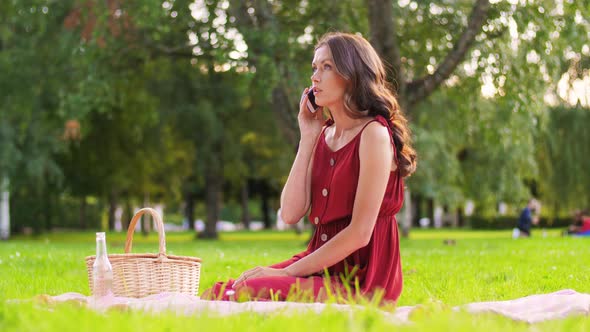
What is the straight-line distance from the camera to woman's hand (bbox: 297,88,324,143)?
428 cm

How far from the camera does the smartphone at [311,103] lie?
13.9ft

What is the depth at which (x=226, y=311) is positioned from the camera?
349 centimetres

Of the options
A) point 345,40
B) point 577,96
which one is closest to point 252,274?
point 345,40

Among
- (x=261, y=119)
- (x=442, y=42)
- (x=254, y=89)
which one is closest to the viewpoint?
(x=442, y=42)

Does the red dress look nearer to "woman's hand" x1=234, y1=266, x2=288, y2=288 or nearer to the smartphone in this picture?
"woman's hand" x1=234, y1=266, x2=288, y2=288

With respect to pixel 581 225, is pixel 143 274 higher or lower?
higher

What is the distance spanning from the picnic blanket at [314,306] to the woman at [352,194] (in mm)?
245

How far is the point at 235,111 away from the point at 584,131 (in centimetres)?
1281

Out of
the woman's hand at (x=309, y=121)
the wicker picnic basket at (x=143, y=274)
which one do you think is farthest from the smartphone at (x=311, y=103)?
the wicker picnic basket at (x=143, y=274)

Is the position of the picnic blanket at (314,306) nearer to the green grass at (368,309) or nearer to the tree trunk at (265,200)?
the green grass at (368,309)

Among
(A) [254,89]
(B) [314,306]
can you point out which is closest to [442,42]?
(A) [254,89]

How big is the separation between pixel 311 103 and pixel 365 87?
17.9 inches

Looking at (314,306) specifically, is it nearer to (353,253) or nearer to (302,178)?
Result: (353,253)

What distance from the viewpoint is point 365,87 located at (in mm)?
3906
